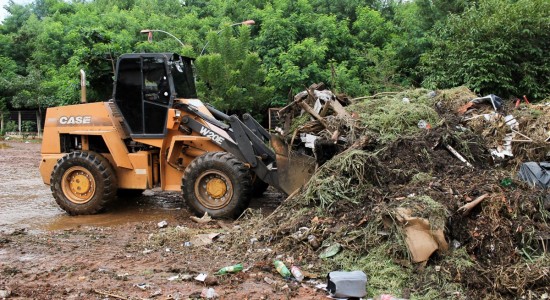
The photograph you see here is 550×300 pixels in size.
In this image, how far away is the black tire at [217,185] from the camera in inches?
296

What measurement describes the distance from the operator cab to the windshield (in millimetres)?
40

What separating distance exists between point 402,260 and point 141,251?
3.10 metres

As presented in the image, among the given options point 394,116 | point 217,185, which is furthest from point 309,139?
point 217,185

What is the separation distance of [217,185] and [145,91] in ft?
6.60

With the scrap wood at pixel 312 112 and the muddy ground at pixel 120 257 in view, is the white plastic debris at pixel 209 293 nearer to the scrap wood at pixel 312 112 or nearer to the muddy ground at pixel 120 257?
the muddy ground at pixel 120 257

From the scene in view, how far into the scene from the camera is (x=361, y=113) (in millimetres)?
7945

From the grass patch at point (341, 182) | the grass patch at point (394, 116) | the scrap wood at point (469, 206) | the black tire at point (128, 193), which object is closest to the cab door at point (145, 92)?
the black tire at point (128, 193)

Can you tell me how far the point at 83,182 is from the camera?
8391mm

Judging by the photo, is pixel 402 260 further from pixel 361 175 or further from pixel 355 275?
pixel 361 175

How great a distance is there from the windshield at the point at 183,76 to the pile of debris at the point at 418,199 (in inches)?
68.6

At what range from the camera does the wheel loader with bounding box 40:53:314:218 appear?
7.71 m

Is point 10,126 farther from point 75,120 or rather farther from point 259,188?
point 259,188

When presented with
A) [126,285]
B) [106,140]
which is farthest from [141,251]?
[106,140]

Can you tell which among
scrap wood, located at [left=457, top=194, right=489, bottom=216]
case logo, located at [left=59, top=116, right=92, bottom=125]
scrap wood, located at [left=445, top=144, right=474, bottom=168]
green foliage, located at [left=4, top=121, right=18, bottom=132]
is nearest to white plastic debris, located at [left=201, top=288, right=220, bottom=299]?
scrap wood, located at [left=457, top=194, right=489, bottom=216]
